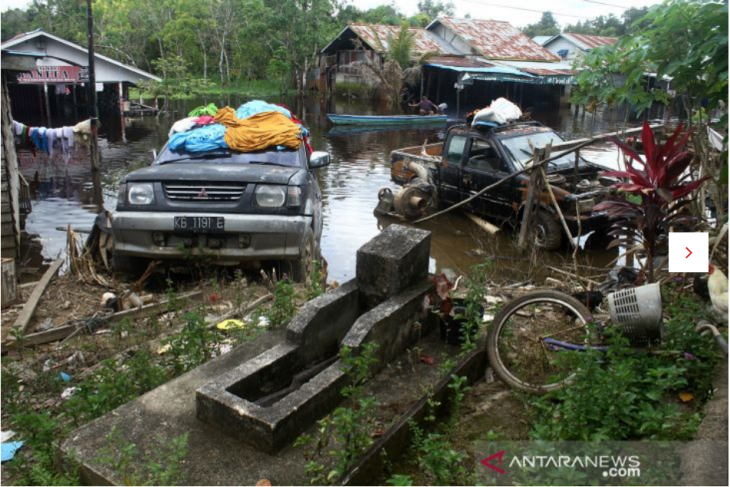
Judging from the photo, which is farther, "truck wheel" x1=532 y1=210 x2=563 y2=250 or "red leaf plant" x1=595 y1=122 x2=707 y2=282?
"truck wheel" x1=532 y1=210 x2=563 y2=250

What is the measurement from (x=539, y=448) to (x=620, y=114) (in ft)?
122

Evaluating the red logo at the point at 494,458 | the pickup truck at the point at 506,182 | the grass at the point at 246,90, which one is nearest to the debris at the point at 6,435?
the red logo at the point at 494,458

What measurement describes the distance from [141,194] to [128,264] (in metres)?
0.95

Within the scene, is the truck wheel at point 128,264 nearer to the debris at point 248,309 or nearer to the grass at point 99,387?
the grass at point 99,387

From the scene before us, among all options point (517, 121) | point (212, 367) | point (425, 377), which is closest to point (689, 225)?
point (425, 377)

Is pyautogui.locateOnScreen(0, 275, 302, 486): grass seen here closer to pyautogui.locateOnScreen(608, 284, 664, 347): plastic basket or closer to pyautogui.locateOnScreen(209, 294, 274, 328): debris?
pyautogui.locateOnScreen(209, 294, 274, 328): debris

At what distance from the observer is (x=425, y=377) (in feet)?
13.8

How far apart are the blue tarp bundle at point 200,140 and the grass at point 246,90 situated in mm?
33419

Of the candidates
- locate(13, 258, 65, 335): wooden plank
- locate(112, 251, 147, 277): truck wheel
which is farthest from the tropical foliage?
locate(13, 258, 65, 335): wooden plank

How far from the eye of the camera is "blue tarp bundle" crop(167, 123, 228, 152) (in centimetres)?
797

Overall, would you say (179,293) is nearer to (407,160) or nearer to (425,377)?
(425,377)

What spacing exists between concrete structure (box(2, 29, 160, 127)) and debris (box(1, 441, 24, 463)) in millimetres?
13339

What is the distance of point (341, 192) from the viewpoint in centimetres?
1489

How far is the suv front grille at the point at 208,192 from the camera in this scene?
6.95m
